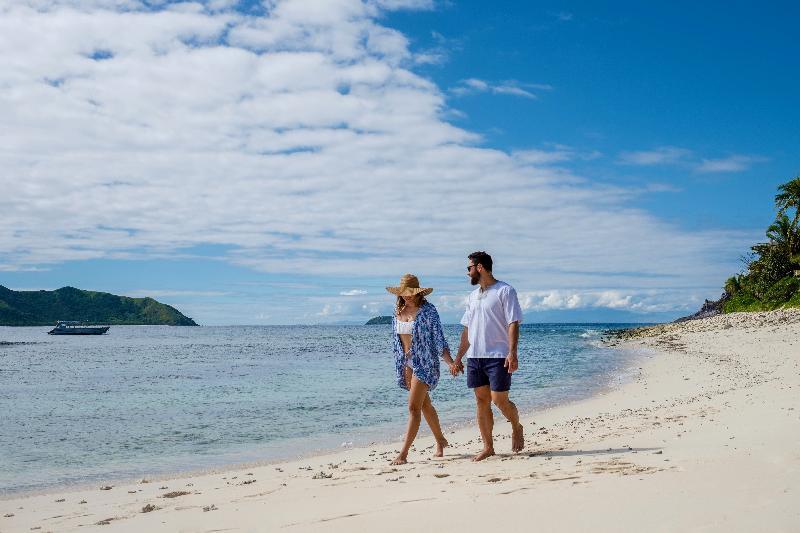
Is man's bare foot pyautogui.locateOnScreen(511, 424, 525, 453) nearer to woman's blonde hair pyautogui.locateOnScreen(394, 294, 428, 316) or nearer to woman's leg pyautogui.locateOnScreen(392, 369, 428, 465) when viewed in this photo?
woman's leg pyautogui.locateOnScreen(392, 369, 428, 465)

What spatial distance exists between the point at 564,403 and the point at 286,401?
23.6 ft

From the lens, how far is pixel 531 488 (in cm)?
523

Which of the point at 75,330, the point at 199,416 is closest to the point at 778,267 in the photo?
the point at 199,416

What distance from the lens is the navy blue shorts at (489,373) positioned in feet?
Result: 22.9

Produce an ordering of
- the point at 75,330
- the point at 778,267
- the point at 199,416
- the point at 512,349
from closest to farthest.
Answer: the point at 512,349, the point at 199,416, the point at 778,267, the point at 75,330

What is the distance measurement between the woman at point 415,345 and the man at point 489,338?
1.06ft

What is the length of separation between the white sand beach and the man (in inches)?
27.5

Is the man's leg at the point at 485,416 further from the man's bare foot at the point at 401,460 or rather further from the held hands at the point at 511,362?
the man's bare foot at the point at 401,460

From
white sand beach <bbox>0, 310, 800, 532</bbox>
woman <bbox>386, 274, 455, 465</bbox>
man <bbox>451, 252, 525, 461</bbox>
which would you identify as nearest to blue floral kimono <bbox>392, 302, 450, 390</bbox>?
woman <bbox>386, 274, 455, 465</bbox>

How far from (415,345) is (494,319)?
1.01m

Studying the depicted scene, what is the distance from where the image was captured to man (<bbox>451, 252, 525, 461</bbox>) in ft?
22.9

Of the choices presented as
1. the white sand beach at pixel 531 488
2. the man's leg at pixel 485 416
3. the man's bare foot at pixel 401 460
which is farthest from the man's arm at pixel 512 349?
the man's bare foot at pixel 401 460

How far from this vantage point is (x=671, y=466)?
18.6 ft

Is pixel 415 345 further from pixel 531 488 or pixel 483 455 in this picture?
pixel 531 488
